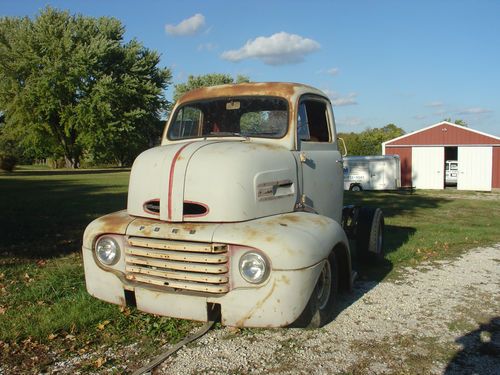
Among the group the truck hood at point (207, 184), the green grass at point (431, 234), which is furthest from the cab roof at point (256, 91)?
the green grass at point (431, 234)

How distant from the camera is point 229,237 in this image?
3756 millimetres

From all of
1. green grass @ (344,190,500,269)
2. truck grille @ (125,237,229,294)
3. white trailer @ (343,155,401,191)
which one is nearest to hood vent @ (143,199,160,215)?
truck grille @ (125,237,229,294)

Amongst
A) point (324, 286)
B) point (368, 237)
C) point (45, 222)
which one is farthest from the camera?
point (45, 222)

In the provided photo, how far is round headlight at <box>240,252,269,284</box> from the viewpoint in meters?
3.70

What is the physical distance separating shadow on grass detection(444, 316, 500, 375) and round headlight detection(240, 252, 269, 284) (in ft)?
5.11

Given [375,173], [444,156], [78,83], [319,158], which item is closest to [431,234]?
[319,158]

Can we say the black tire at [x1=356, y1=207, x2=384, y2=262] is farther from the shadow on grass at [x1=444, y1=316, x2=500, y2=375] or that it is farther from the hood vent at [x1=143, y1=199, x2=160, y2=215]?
the hood vent at [x1=143, y1=199, x2=160, y2=215]

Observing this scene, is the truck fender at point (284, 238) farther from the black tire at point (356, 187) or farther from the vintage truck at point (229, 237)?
the black tire at point (356, 187)

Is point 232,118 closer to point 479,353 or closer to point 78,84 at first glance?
point 479,353

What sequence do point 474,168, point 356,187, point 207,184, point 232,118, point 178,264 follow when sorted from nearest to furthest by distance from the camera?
1. point 178,264
2. point 207,184
3. point 232,118
4. point 356,187
5. point 474,168

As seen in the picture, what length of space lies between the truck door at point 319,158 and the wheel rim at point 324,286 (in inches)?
33.0

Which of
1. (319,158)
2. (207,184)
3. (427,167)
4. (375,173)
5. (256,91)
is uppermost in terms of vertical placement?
(256,91)

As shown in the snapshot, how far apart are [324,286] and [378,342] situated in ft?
2.16

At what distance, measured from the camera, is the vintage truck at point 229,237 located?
12.2 feet
